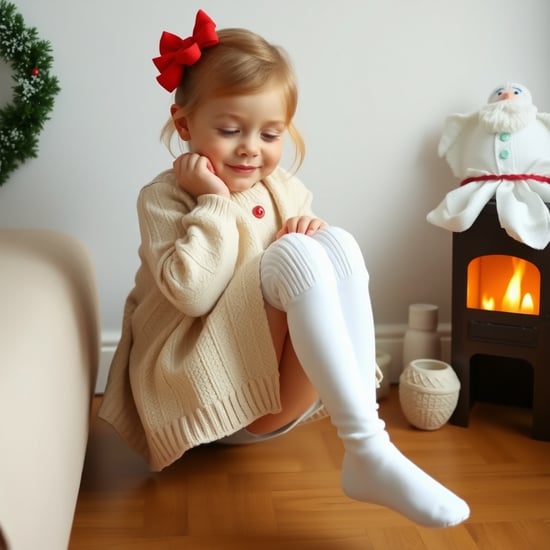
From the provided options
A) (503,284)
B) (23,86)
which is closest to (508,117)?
(503,284)

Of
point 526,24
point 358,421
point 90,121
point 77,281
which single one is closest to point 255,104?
point 77,281

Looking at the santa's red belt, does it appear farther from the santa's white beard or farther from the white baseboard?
the white baseboard

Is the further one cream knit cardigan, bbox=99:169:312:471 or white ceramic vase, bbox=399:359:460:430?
white ceramic vase, bbox=399:359:460:430

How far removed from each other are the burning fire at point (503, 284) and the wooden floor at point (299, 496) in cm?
27

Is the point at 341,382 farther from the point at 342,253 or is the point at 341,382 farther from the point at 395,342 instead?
the point at 395,342

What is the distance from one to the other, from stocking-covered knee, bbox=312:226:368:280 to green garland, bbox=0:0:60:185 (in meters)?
0.86

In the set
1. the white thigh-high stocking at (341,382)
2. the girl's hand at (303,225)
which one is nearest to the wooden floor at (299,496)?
the white thigh-high stocking at (341,382)

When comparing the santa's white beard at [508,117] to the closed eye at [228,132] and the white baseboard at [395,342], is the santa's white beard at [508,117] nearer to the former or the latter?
the white baseboard at [395,342]

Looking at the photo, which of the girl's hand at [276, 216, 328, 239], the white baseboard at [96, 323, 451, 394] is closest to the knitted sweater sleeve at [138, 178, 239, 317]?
the girl's hand at [276, 216, 328, 239]

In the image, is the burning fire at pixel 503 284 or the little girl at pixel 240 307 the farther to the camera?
the burning fire at pixel 503 284

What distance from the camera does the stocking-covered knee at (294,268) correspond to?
3.68 feet

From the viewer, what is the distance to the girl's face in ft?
4.22

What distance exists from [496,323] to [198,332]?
28.6 inches

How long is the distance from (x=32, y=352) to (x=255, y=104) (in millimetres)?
596
